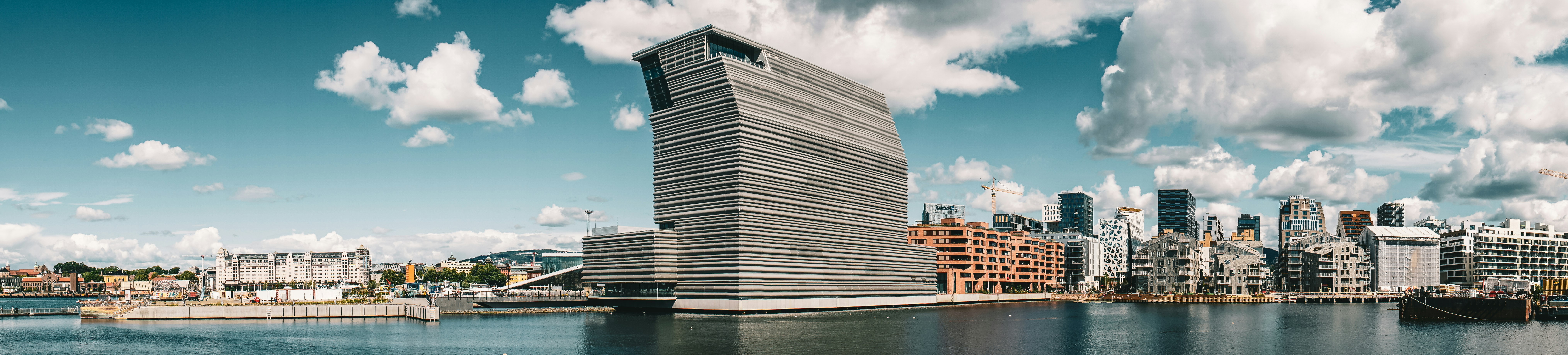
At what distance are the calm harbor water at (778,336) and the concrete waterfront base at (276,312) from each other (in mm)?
2864

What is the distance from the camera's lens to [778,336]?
132m

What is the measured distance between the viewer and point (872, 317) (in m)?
183

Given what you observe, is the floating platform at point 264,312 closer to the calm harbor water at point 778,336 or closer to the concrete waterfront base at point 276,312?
the concrete waterfront base at point 276,312

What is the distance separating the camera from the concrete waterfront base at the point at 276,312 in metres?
177

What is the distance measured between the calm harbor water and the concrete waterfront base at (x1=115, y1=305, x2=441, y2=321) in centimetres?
286

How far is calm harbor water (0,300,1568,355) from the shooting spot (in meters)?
116

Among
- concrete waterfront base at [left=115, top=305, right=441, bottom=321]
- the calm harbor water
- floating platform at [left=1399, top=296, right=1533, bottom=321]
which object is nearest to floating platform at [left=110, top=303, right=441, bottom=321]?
concrete waterfront base at [left=115, top=305, right=441, bottom=321]

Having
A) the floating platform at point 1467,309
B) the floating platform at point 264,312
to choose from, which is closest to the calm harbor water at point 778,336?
the floating platform at point 264,312

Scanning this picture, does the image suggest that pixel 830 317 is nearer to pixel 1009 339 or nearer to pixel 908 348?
pixel 1009 339

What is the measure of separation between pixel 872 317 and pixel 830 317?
802 cm

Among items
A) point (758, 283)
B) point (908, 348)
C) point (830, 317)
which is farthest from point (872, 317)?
point (908, 348)

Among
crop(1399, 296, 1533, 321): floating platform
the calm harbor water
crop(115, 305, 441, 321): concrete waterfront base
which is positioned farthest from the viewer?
crop(115, 305, 441, 321): concrete waterfront base

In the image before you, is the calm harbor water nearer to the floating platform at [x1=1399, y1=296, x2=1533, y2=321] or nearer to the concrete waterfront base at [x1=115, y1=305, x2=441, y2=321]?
the concrete waterfront base at [x1=115, y1=305, x2=441, y2=321]

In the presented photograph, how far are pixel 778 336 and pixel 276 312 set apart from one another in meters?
106
